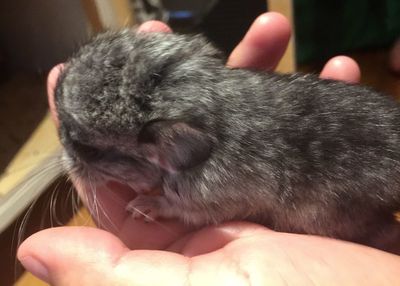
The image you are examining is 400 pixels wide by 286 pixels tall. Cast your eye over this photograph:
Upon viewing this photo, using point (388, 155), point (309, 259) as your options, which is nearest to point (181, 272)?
point (309, 259)

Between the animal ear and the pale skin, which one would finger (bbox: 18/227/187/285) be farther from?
the animal ear

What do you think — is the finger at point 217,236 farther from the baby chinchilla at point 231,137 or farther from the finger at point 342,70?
the finger at point 342,70

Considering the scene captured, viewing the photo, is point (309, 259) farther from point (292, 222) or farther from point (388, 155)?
point (388, 155)

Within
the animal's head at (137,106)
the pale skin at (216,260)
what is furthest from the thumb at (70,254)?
the animal's head at (137,106)

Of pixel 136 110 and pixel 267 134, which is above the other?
pixel 136 110

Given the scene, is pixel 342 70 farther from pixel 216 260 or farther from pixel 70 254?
pixel 70 254

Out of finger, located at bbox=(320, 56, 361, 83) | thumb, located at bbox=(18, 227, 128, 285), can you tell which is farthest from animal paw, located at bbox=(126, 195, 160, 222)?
→ finger, located at bbox=(320, 56, 361, 83)
